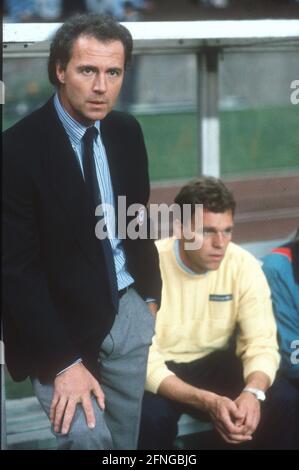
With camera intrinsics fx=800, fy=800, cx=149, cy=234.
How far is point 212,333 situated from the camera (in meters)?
2.77

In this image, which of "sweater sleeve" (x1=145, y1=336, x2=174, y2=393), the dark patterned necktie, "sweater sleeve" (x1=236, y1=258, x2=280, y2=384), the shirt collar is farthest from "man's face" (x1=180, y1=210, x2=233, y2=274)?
the shirt collar

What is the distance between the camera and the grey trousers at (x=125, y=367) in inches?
83.9

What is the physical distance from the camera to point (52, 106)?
80.0 inches

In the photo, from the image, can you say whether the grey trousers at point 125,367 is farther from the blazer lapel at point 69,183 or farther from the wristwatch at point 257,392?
the wristwatch at point 257,392

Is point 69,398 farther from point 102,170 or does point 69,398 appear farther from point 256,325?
point 256,325

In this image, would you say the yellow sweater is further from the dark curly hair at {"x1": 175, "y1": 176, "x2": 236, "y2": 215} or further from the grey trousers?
the grey trousers

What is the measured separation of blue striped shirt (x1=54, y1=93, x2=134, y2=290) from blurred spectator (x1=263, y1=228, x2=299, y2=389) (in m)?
0.78

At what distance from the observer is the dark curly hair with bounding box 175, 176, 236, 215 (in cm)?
265

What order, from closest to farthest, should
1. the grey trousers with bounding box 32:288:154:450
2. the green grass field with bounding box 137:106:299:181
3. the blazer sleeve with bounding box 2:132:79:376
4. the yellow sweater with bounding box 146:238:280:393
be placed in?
the blazer sleeve with bounding box 2:132:79:376
the grey trousers with bounding box 32:288:154:450
the yellow sweater with bounding box 146:238:280:393
the green grass field with bounding box 137:106:299:181

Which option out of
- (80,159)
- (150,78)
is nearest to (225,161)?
(150,78)

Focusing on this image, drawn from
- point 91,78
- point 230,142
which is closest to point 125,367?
point 91,78

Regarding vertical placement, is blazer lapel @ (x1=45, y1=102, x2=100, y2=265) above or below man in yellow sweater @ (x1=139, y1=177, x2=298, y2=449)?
above

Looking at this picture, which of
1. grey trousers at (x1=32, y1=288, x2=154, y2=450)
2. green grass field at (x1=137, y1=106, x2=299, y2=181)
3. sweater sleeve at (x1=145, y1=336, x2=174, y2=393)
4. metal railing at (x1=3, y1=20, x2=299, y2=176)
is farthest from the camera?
green grass field at (x1=137, y1=106, x2=299, y2=181)
